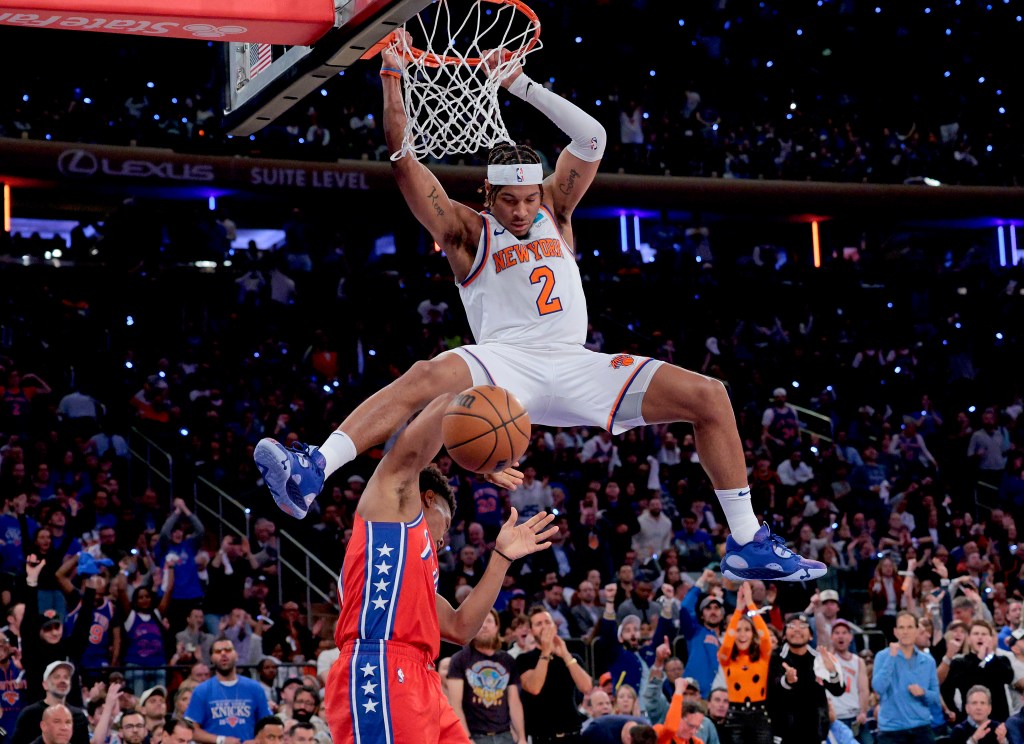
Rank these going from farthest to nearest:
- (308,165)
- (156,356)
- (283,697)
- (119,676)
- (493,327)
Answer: (308,165), (156,356), (283,697), (119,676), (493,327)

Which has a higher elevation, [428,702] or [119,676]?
[428,702]

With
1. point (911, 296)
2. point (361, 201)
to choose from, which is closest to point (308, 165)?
point (361, 201)

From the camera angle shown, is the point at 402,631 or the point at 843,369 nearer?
the point at 402,631

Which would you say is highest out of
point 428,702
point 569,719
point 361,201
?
point 361,201

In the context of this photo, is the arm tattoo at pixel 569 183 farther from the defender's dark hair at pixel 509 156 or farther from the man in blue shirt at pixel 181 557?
the man in blue shirt at pixel 181 557

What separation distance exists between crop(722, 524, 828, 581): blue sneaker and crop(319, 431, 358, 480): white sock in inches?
73.5

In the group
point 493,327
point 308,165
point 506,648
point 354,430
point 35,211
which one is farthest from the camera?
point 35,211

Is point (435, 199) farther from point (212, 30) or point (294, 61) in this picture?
point (212, 30)

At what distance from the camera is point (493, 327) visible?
21.8 feet

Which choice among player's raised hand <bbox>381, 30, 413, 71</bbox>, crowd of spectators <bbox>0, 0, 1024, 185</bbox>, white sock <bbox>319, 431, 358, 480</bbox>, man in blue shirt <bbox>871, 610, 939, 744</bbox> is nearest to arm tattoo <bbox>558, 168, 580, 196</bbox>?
player's raised hand <bbox>381, 30, 413, 71</bbox>

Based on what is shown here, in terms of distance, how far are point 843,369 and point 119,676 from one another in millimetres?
15098

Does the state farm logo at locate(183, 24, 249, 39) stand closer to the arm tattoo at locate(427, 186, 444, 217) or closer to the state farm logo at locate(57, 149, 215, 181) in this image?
the arm tattoo at locate(427, 186, 444, 217)

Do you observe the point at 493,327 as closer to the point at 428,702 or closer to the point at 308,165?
the point at 428,702

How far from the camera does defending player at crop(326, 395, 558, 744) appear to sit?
6141mm
